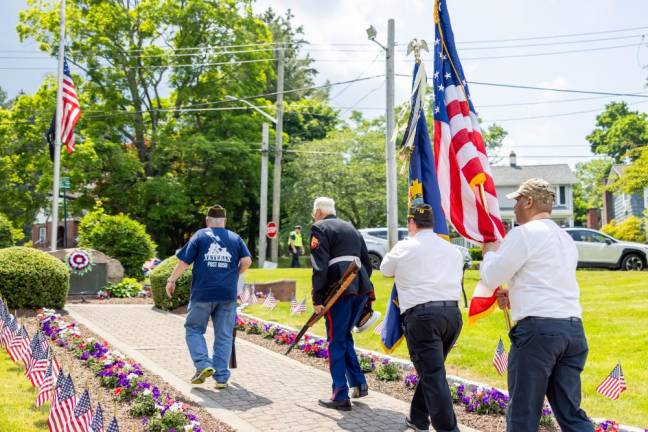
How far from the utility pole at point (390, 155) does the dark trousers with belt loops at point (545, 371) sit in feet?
46.5

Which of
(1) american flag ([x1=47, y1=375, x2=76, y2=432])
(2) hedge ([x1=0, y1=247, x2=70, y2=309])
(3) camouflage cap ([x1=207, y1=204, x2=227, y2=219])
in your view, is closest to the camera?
(1) american flag ([x1=47, y1=375, x2=76, y2=432])

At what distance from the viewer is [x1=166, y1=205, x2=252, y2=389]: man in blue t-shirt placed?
22.7ft

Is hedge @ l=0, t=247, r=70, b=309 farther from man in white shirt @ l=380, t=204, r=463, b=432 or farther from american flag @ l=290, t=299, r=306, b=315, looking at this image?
man in white shirt @ l=380, t=204, r=463, b=432

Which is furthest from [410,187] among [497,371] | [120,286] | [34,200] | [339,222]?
[34,200]

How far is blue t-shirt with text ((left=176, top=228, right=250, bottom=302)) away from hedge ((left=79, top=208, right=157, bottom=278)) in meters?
11.8

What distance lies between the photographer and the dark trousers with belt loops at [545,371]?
144 inches

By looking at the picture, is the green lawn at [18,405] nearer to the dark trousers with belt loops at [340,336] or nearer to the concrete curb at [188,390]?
the concrete curb at [188,390]

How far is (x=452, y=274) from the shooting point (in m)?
5.01

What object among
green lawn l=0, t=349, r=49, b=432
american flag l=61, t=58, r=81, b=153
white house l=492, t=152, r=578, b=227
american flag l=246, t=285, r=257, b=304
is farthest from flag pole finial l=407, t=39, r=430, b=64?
white house l=492, t=152, r=578, b=227

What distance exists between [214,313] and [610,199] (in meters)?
53.5

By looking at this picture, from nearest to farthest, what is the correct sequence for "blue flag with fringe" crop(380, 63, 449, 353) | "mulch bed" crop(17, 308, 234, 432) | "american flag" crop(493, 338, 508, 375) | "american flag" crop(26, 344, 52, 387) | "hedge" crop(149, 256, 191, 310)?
"mulch bed" crop(17, 308, 234, 432)
"american flag" crop(26, 344, 52, 387)
"blue flag with fringe" crop(380, 63, 449, 353)
"american flag" crop(493, 338, 508, 375)
"hedge" crop(149, 256, 191, 310)

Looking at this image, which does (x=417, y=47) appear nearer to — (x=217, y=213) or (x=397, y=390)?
(x=217, y=213)

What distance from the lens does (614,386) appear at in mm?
5629

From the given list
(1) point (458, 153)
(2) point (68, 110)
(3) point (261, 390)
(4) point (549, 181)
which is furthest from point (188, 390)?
(4) point (549, 181)
